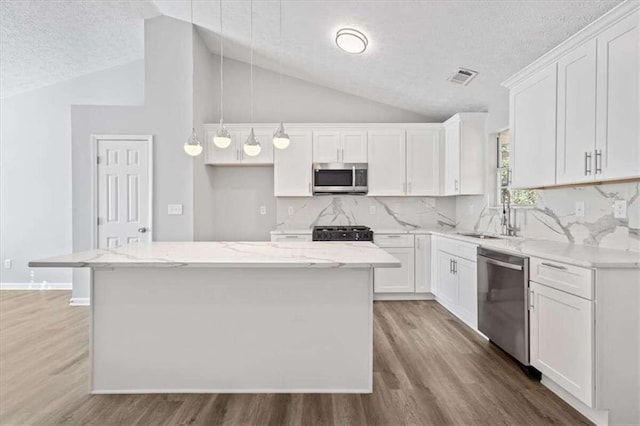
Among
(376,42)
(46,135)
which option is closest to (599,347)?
(376,42)

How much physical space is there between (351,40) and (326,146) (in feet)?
4.63

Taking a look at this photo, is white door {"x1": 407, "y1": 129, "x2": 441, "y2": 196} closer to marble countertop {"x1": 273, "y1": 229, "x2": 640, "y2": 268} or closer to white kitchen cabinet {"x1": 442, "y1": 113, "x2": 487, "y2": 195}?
white kitchen cabinet {"x1": 442, "y1": 113, "x2": 487, "y2": 195}

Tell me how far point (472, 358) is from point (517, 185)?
57.4 inches

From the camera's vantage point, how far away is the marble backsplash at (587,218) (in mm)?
2363

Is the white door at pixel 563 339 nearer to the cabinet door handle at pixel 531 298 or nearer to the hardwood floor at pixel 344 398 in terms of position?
the cabinet door handle at pixel 531 298

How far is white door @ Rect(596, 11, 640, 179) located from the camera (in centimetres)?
198

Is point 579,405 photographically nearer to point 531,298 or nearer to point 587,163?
point 531,298

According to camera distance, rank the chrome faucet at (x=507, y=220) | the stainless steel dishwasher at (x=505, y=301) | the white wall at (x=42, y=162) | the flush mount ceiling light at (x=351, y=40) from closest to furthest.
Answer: the stainless steel dishwasher at (x=505, y=301)
the flush mount ceiling light at (x=351, y=40)
the chrome faucet at (x=507, y=220)
the white wall at (x=42, y=162)

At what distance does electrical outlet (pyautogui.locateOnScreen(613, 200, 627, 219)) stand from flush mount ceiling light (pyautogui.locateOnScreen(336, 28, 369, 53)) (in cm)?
248

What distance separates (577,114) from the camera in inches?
94.8

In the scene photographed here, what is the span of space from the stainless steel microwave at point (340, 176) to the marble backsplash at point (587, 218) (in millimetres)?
1677

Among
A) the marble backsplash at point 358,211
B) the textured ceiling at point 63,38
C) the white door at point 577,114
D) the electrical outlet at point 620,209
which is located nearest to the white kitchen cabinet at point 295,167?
the marble backsplash at point 358,211

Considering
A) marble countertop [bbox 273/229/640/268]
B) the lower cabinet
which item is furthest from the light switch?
marble countertop [bbox 273/229/640/268]

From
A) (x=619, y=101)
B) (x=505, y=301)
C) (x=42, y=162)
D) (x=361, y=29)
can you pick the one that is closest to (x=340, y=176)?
A: (x=361, y=29)
